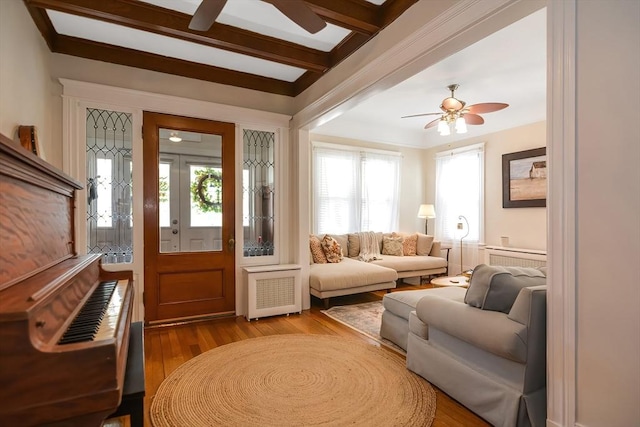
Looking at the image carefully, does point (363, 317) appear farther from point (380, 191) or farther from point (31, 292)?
point (31, 292)

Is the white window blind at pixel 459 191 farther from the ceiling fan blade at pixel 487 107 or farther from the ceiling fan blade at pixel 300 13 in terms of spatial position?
the ceiling fan blade at pixel 300 13

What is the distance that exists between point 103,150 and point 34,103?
752 mm

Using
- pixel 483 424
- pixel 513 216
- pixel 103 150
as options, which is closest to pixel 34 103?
pixel 103 150

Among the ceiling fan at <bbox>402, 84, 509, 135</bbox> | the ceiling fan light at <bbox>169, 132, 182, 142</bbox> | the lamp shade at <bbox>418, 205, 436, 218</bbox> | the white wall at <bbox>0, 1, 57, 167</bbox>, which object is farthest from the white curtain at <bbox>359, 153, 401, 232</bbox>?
the white wall at <bbox>0, 1, 57, 167</bbox>

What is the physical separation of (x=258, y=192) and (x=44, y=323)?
3.10 metres

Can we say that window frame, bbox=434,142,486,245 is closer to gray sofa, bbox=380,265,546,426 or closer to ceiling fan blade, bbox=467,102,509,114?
ceiling fan blade, bbox=467,102,509,114

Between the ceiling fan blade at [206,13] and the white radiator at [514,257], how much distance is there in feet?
16.3

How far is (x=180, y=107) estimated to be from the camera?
3.57 m

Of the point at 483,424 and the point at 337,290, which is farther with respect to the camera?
the point at 337,290

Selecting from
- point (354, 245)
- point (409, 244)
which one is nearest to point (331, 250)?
point (354, 245)

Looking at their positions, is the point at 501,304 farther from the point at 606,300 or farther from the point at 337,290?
the point at 337,290

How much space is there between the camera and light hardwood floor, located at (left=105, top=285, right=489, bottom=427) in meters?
1.99

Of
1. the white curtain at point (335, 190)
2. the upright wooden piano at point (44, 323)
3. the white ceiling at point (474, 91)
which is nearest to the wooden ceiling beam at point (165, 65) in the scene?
the white ceiling at point (474, 91)

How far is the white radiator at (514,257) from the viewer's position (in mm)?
4804
